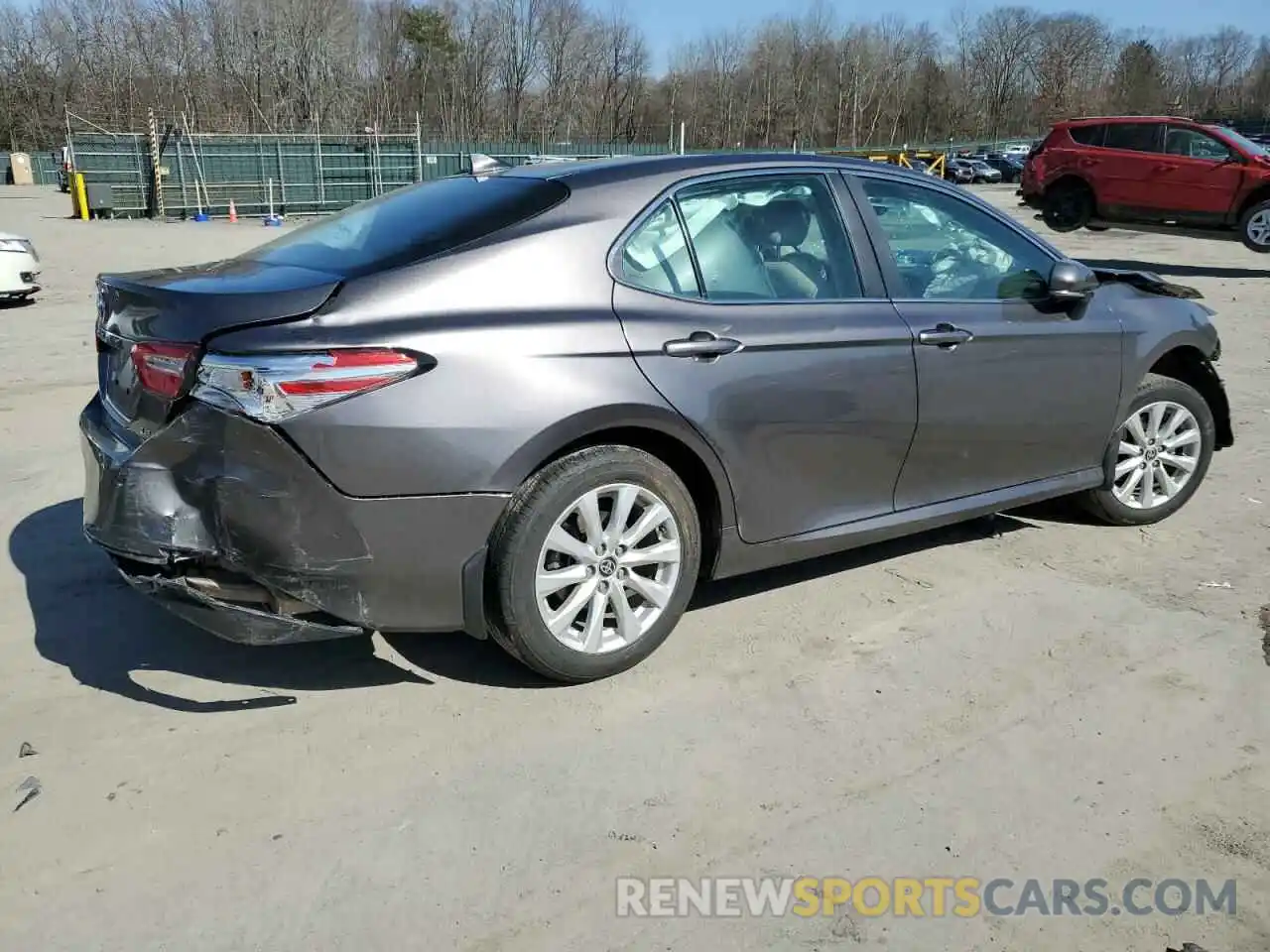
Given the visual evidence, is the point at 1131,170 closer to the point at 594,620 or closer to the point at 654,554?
the point at 654,554

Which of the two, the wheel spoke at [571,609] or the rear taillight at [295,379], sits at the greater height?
the rear taillight at [295,379]

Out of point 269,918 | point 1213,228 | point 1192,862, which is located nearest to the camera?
point 269,918

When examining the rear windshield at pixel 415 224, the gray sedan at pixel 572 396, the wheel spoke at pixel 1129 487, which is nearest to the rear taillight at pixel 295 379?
the gray sedan at pixel 572 396

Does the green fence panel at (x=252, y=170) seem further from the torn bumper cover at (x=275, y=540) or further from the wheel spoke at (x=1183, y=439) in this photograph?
the torn bumper cover at (x=275, y=540)

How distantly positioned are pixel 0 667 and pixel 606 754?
2057 millimetres

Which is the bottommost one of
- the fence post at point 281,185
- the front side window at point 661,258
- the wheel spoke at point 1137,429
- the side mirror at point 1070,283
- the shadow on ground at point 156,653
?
the fence post at point 281,185

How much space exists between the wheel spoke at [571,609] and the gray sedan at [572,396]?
15mm

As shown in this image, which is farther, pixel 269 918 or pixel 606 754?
pixel 606 754

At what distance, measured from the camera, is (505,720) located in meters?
3.29

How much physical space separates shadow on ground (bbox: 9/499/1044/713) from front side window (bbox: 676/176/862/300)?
1203 mm

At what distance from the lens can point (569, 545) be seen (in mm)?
3291

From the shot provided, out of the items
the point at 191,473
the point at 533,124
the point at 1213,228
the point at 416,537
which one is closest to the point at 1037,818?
the point at 416,537

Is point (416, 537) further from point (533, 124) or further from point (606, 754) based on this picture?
point (533, 124)

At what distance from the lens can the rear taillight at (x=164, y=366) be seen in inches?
120
